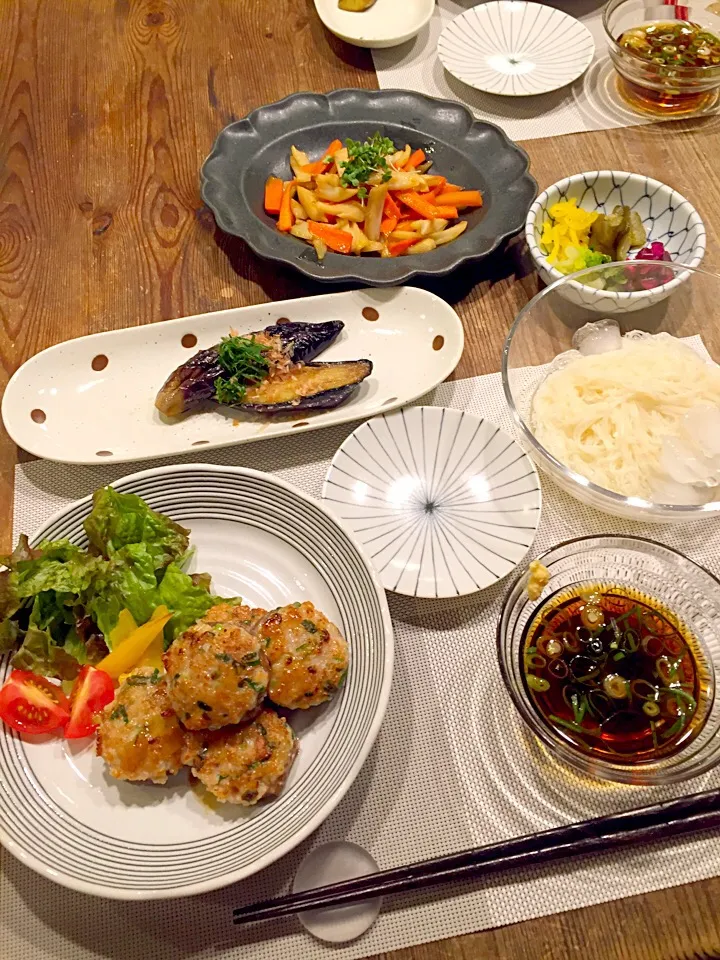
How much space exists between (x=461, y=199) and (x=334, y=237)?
442 millimetres

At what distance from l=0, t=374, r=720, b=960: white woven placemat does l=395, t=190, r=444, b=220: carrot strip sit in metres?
1.27

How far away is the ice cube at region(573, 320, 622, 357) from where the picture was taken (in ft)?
6.24

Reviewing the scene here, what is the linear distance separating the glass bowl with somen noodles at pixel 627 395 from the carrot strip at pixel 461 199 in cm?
58

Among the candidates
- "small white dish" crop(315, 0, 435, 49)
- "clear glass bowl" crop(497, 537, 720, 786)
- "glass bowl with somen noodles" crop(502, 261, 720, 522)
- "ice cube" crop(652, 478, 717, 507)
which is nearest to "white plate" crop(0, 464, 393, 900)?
"clear glass bowl" crop(497, 537, 720, 786)

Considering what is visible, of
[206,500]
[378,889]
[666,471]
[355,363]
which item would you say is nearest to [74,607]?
[206,500]

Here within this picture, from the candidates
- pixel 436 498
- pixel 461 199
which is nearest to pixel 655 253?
pixel 461 199

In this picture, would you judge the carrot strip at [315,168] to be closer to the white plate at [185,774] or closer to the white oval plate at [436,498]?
the white oval plate at [436,498]

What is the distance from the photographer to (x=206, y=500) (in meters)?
1.58

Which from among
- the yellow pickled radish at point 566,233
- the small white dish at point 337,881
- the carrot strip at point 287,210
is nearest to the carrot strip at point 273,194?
the carrot strip at point 287,210

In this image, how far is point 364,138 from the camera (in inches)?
100

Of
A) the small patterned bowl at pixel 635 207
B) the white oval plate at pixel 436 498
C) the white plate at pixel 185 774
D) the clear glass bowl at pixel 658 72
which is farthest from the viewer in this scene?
the clear glass bowl at pixel 658 72

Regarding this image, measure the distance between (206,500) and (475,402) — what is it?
0.80 metres

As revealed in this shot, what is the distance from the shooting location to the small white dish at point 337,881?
125 centimetres

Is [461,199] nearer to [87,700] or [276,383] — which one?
[276,383]
